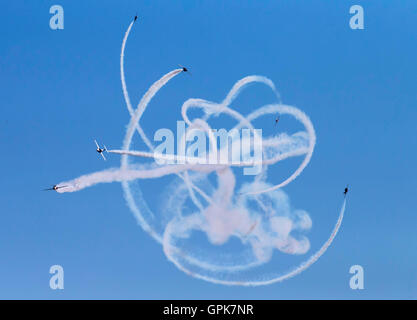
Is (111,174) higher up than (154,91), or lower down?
lower down

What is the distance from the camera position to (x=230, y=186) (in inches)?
2469
